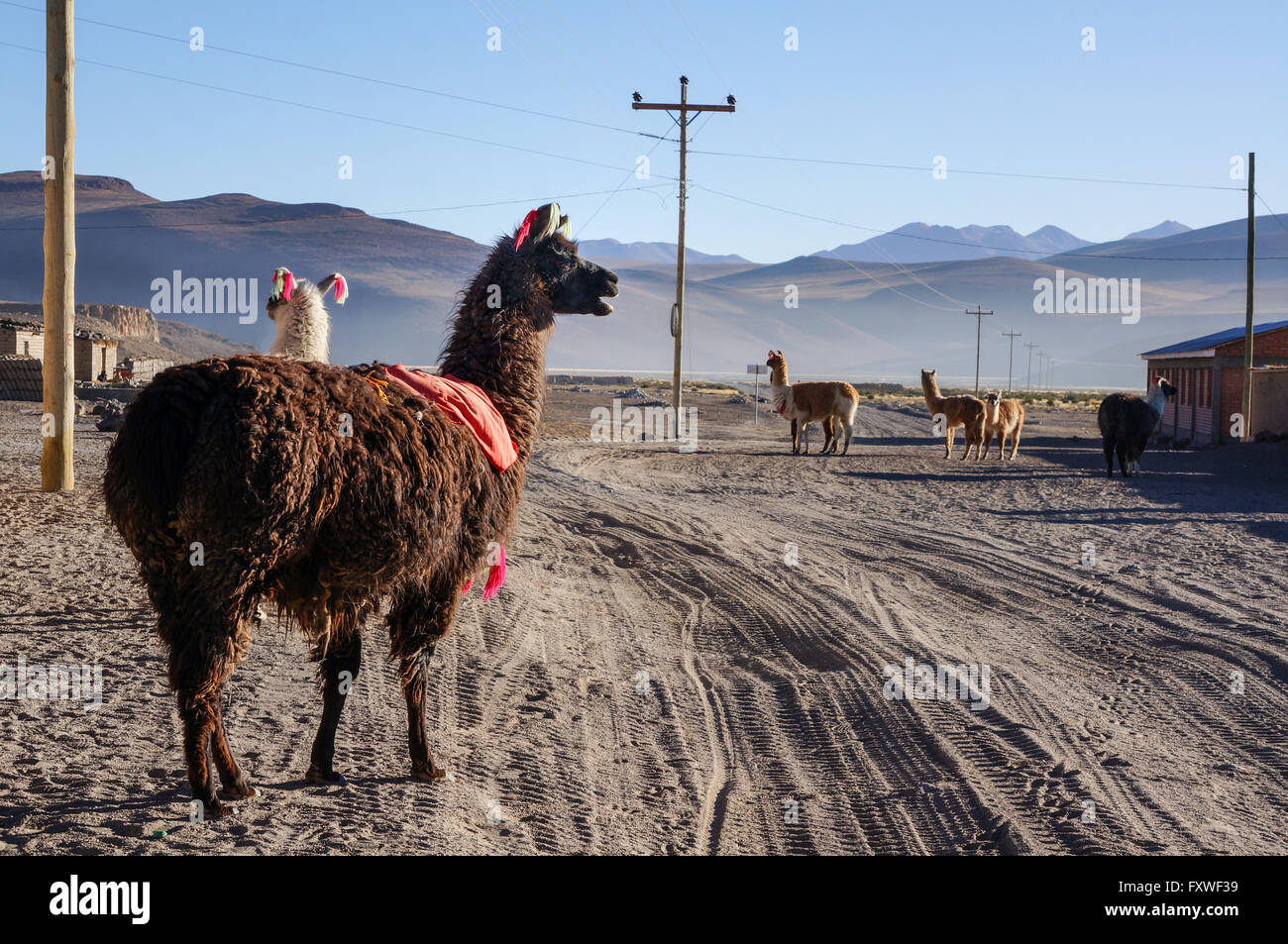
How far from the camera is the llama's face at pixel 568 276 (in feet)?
18.3

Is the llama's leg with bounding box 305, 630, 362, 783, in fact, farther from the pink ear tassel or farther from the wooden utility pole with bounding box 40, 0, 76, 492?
the wooden utility pole with bounding box 40, 0, 76, 492

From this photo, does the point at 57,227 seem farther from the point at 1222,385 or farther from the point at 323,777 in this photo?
the point at 1222,385

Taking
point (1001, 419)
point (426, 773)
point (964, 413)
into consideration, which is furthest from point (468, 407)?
point (1001, 419)

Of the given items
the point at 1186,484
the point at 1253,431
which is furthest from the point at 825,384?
the point at 1253,431

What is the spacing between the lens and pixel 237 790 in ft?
14.4

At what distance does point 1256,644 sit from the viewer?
25.6 feet

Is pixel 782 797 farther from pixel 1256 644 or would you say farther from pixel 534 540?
pixel 534 540

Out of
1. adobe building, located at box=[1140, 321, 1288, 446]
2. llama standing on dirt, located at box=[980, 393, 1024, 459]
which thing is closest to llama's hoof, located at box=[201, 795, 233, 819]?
llama standing on dirt, located at box=[980, 393, 1024, 459]

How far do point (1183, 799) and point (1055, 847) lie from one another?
3.27 ft

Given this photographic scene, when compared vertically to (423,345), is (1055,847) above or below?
below

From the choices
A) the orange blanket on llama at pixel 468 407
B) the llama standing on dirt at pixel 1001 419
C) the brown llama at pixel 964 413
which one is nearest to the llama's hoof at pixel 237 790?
the orange blanket on llama at pixel 468 407

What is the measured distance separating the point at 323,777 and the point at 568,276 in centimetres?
268

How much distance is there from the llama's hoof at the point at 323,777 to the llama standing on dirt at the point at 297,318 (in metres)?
A: 3.24

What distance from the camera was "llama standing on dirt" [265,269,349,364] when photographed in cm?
725
